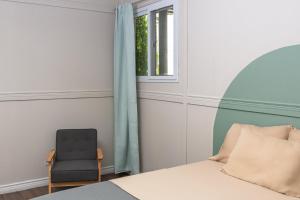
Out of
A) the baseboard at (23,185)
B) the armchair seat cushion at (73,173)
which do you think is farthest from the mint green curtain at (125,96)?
the baseboard at (23,185)

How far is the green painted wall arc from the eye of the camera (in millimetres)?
2293

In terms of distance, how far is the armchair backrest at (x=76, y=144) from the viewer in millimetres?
3725

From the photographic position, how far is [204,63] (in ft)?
10.0

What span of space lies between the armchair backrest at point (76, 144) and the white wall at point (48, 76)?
23cm

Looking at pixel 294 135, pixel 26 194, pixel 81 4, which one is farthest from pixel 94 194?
pixel 81 4

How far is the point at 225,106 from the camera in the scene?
9.30 feet

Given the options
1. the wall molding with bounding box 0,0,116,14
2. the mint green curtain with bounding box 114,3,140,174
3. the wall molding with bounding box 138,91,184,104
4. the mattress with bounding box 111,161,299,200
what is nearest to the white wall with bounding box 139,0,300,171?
the wall molding with bounding box 138,91,184,104

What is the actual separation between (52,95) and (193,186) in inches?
96.5

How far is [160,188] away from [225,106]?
1.15 m

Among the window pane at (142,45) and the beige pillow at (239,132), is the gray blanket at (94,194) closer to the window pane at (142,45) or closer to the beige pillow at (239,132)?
the beige pillow at (239,132)

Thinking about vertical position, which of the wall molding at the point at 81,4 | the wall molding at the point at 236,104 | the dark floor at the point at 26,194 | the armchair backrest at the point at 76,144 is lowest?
the dark floor at the point at 26,194

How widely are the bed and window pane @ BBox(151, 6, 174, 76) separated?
1614 millimetres

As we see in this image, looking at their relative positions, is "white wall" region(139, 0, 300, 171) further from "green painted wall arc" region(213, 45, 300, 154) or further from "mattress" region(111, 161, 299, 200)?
"mattress" region(111, 161, 299, 200)

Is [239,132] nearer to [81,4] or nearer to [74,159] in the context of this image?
[74,159]
